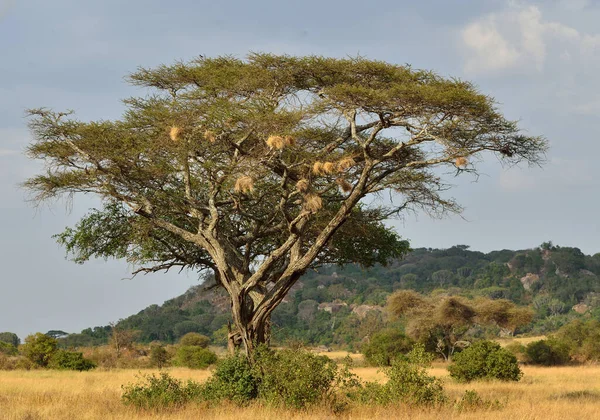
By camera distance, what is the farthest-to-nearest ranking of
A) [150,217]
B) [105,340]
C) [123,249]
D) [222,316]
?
[222,316]
[105,340]
[123,249]
[150,217]

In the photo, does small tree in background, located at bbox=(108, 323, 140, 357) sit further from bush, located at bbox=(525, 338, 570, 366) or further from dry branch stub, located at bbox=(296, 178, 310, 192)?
dry branch stub, located at bbox=(296, 178, 310, 192)

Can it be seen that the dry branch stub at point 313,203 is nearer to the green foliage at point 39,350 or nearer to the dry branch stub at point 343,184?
the dry branch stub at point 343,184

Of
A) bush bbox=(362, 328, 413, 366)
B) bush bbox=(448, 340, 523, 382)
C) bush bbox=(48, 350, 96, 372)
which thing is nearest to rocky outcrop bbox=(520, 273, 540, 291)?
bush bbox=(362, 328, 413, 366)

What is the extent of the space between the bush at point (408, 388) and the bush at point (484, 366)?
9.20 metres

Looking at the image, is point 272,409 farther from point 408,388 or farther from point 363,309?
point 363,309

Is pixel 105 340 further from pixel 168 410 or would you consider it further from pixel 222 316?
pixel 168 410

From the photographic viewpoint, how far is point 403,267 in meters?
138

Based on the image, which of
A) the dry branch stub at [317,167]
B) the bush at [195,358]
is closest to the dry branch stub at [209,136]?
the dry branch stub at [317,167]

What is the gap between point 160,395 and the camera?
16625mm

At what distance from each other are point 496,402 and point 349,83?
308 inches

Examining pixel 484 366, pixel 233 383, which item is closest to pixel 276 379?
pixel 233 383

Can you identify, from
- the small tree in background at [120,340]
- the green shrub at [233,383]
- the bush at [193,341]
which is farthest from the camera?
the bush at [193,341]

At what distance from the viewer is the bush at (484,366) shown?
81.6 feet

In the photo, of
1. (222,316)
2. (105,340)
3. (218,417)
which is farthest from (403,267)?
(218,417)
